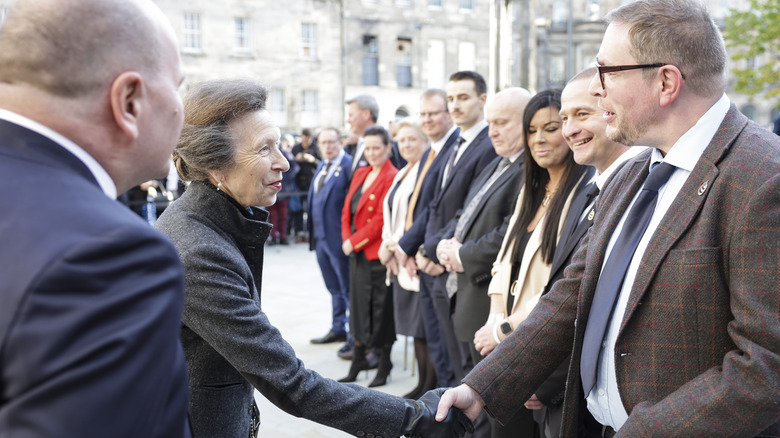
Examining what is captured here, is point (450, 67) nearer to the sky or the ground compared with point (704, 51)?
nearer to the sky

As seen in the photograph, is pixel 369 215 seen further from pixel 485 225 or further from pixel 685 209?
pixel 685 209

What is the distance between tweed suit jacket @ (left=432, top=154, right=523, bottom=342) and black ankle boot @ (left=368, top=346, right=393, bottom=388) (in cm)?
169

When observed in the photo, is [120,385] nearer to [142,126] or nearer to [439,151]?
[142,126]

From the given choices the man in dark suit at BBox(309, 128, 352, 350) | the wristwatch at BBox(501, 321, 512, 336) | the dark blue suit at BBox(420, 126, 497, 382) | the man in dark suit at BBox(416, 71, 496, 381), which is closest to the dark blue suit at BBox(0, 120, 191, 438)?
the wristwatch at BBox(501, 321, 512, 336)

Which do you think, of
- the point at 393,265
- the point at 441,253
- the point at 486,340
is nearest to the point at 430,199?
the point at 393,265

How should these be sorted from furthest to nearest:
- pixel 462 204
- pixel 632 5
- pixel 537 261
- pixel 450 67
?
pixel 450 67 < pixel 462 204 < pixel 537 261 < pixel 632 5

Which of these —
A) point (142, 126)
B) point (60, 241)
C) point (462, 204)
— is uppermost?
point (142, 126)

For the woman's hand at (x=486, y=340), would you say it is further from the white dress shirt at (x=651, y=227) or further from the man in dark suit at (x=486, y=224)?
the white dress shirt at (x=651, y=227)

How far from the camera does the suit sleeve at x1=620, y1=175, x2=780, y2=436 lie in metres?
1.54

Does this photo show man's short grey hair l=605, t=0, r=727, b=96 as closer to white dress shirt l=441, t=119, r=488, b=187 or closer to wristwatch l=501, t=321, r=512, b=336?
wristwatch l=501, t=321, r=512, b=336

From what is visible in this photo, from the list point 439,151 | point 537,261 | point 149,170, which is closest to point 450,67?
point 439,151

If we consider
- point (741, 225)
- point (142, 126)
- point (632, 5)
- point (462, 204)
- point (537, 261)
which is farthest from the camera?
point (462, 204)

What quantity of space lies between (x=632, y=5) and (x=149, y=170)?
→ 1482 mm

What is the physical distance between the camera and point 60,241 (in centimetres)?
90
